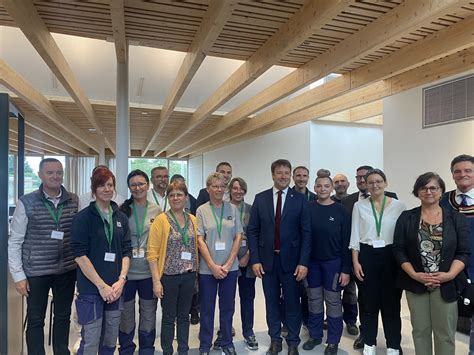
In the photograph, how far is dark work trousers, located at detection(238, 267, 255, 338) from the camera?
3216 millimetres

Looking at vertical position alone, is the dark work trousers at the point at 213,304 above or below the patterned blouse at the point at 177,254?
below

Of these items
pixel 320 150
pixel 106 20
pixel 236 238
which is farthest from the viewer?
pixel 320 150

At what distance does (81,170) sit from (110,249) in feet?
46.8

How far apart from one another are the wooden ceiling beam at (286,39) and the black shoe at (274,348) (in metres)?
2.64

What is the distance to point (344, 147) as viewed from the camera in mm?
7137

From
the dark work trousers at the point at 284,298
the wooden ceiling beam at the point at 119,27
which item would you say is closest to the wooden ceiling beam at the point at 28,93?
the wooden ceiling beam at the point at 119,27

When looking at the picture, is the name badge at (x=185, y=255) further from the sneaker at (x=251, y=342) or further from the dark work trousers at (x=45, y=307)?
the sneaker at (x=251, y=342)

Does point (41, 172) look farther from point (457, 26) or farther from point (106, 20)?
point (457, 26)

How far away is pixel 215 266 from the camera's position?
9.18 feet

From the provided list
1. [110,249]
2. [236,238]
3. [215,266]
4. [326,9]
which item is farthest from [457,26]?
[110,249]

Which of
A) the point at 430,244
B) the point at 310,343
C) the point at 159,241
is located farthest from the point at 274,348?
the point at 430,244

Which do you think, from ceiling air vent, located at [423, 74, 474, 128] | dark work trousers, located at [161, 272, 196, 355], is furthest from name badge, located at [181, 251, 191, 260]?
ceiling air vent, located at [423, 74, 474, 128]

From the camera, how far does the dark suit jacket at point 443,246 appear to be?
7.63 feet

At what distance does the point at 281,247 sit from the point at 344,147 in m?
4.75
